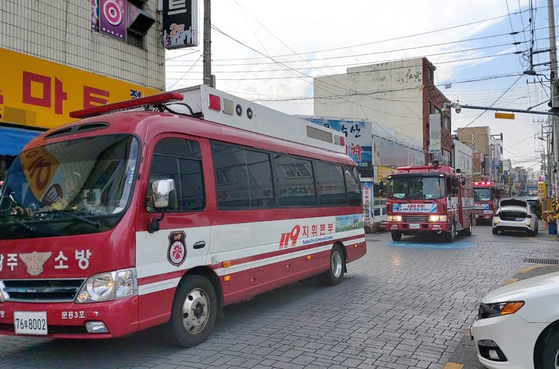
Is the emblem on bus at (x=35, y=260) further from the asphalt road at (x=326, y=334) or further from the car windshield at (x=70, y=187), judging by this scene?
the asphalt road at (x=326, y=334)

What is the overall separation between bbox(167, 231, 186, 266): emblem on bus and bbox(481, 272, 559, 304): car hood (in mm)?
3305

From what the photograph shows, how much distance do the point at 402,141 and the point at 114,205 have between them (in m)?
31.6

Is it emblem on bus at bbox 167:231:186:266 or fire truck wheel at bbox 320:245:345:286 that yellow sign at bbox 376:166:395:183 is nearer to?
fire truck wheel at bbox 320:245:345:286

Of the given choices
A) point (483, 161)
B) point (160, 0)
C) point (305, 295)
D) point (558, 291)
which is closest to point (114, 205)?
point (558, 291)

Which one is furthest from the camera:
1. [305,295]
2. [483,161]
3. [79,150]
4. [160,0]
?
[483,161]

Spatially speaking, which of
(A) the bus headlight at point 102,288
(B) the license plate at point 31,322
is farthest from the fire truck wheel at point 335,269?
(B) the license plate at point 31,322

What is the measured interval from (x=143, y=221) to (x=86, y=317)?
107 cm

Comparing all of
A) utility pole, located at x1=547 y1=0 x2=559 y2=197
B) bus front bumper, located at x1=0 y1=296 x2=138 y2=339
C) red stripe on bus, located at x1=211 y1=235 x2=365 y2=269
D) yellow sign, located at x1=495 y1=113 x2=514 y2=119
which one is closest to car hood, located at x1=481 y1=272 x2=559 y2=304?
red stripe on bus, located at x1=211 y1=235 x2=365 y2=269

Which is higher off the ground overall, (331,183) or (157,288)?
(331,183)

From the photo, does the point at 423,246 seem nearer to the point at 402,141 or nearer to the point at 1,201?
the point at 1,201

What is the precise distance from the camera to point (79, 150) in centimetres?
531

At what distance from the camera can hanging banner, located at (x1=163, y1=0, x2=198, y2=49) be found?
12.8 metres

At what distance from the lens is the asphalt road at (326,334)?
516 centimetres

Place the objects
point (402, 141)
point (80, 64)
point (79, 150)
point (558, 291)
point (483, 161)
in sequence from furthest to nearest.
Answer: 1. point (483, 161)
2. point (402, 141)
3. point (80, 64)
4. point (79, 150)
5. point (558, 291)
